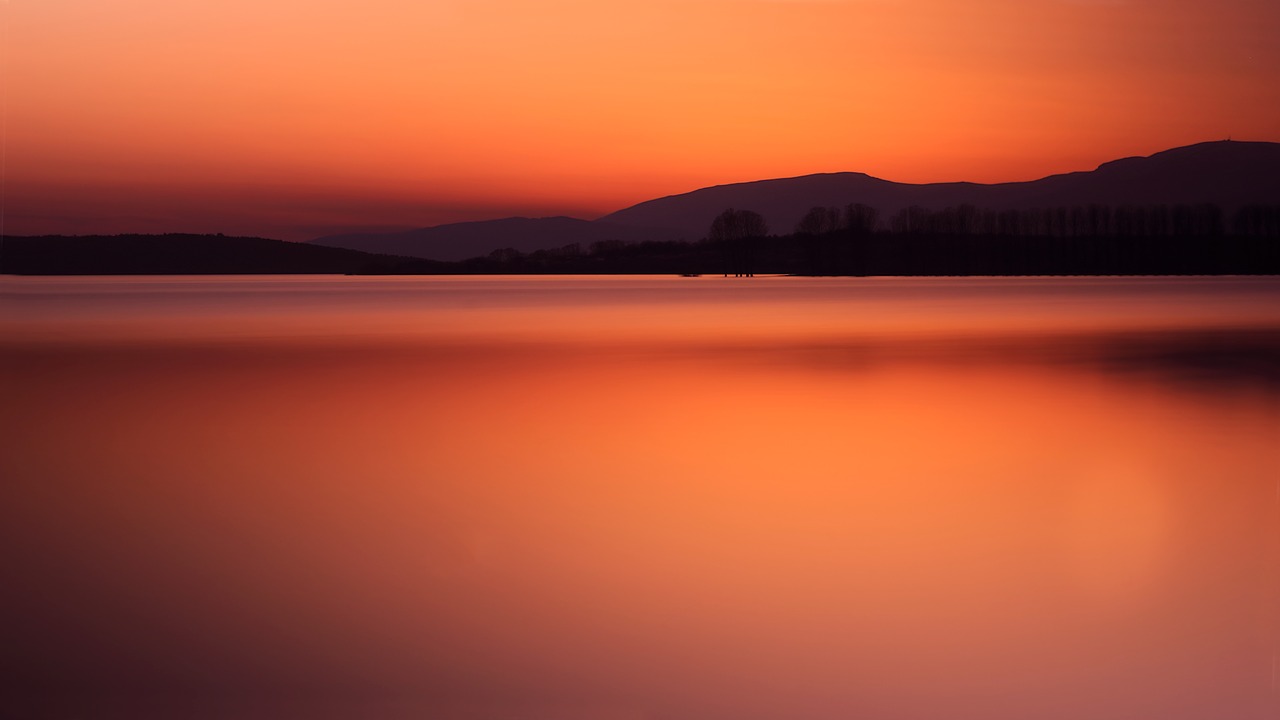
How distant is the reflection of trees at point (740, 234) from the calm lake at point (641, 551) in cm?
14800

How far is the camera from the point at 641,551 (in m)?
7.07

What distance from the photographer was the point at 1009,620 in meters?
5.66

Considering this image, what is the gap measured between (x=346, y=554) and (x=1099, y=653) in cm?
400

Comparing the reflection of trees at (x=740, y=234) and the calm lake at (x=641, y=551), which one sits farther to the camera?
the reflection of trees at (x=740, y=234)

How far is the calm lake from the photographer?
4828 mm

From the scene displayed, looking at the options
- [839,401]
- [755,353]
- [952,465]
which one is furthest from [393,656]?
[755,353]

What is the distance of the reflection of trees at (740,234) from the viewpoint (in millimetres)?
163875

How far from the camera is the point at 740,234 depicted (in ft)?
542

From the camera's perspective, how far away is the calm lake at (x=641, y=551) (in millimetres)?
4828

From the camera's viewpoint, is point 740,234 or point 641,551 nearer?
point 641,551

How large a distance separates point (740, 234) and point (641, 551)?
524 feet

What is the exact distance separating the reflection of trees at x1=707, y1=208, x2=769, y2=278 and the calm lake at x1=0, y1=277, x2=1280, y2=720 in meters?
148

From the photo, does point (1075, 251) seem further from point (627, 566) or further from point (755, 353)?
point (627, 566)

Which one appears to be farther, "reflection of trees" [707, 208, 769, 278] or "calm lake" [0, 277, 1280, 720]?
"reflection of trees" [707, 208, 769, 278]
